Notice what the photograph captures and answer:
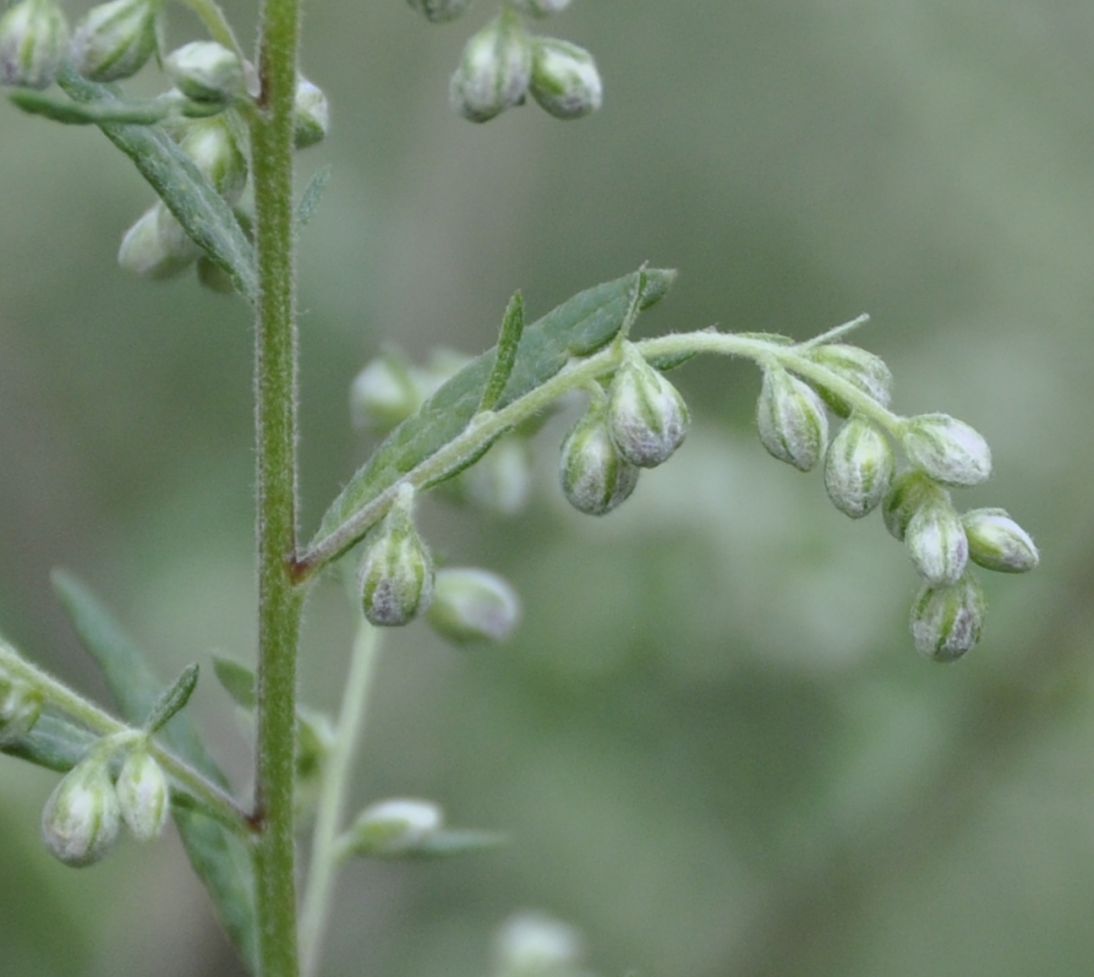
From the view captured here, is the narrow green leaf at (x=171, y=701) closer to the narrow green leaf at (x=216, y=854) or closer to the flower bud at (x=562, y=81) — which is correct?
the narrow green leaf at (x=216, y=854)

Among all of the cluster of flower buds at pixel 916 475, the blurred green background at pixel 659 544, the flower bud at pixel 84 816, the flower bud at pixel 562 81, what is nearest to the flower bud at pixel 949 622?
the cluster of flower buds at pixel 916 475

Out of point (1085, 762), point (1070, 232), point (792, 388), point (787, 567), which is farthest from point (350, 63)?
point (792, 388)

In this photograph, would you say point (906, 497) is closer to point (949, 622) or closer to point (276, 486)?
point (949, 622)

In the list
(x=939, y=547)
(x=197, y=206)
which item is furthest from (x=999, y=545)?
(x=197, y=206)

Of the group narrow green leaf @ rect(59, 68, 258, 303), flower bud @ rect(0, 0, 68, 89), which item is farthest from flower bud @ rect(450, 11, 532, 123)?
flower bud @ rect(0, 0, 68, 89)

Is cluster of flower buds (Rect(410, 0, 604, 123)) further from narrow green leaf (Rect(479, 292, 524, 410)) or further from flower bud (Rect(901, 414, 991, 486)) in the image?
flower bud (Rect(901, 414, 991, 486))

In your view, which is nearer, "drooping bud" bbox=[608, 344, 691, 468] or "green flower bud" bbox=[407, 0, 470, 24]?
"green flower bud" bbox=[407, 0, 470, 24]

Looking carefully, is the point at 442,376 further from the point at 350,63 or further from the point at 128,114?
the point at 350,63
